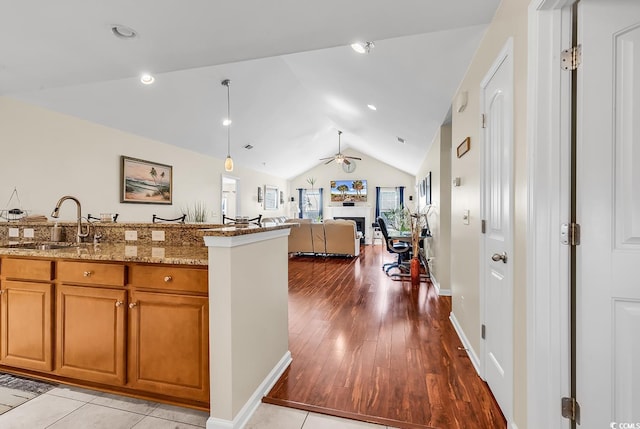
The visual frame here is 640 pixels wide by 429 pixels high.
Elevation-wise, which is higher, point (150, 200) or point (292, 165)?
point (292, 165)

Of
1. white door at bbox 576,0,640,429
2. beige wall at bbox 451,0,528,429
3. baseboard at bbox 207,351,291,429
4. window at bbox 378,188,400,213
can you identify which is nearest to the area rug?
baseboard at bbox 207,351,291,429

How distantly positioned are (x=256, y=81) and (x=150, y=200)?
2.76 metres

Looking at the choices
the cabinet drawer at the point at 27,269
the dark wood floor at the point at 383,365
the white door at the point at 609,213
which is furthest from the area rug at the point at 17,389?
the white door at the point at 609,213

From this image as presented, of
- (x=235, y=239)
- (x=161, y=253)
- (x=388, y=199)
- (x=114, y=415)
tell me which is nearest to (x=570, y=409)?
(x=235, y=239)

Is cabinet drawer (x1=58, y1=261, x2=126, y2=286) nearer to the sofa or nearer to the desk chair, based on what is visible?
the desk chair

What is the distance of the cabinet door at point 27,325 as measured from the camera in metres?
1.93

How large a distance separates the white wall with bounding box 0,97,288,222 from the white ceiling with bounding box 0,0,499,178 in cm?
18

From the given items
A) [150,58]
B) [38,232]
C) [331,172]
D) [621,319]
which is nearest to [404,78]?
[150,58]

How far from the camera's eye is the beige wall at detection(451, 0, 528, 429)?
1.39m

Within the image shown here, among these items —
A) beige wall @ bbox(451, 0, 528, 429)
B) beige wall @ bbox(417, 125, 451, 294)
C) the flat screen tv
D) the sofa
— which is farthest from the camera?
the flat screen tv

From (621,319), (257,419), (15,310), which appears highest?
(621,319)

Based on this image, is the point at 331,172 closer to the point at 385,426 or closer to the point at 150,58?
the point at 150,58

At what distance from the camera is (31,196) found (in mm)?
3346

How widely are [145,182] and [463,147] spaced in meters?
4.83
